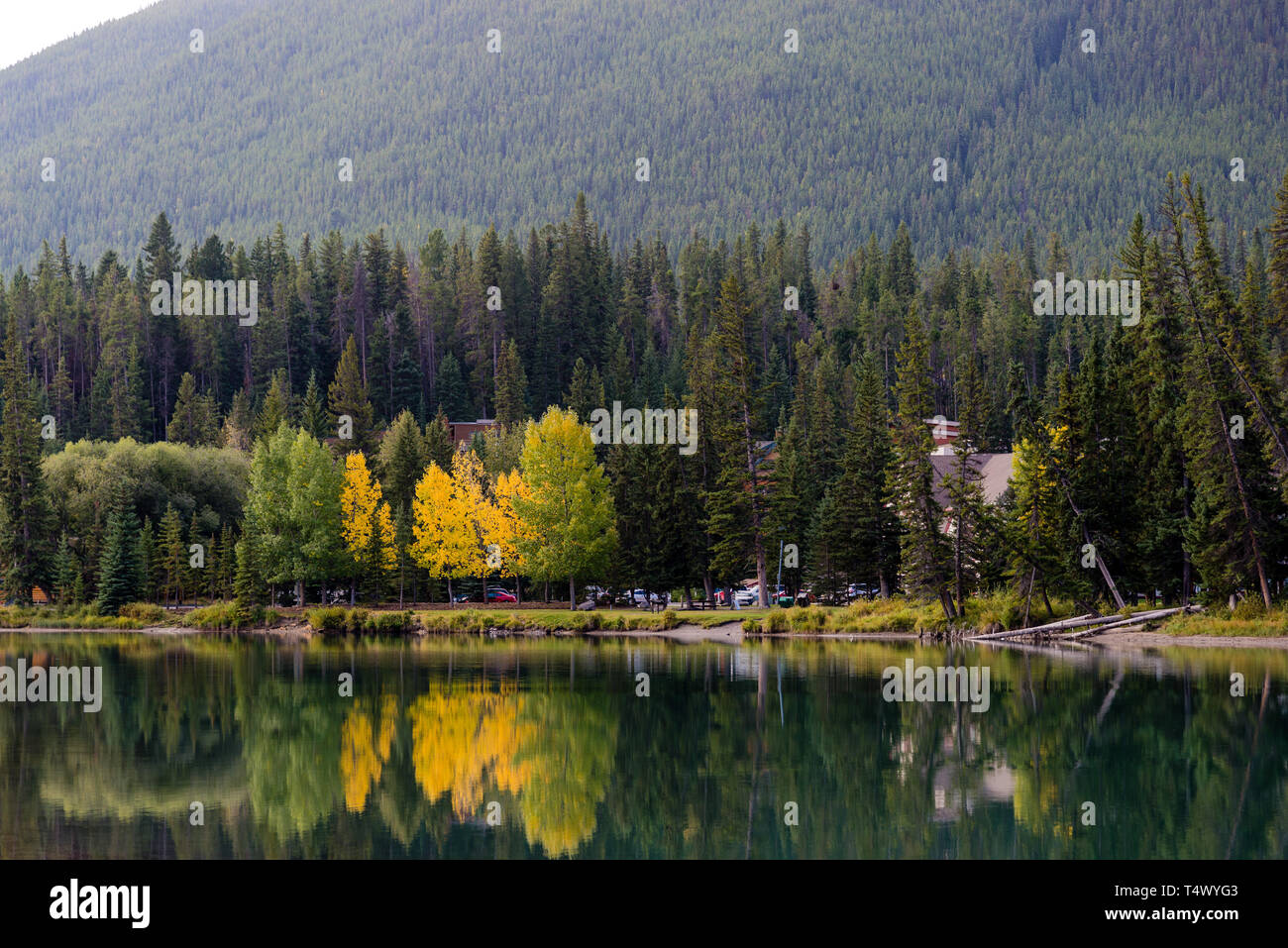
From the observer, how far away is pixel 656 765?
30.9m

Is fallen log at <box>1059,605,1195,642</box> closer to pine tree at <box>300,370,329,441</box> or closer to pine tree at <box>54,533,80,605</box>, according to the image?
pine tree at <box>54,533,80,605</box>

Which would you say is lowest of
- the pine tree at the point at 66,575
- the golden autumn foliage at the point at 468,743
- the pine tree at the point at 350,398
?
the golden autumn foliage at the point at 468,743

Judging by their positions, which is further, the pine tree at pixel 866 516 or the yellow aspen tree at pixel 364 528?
the yellow aspen tree at pixel 364 528

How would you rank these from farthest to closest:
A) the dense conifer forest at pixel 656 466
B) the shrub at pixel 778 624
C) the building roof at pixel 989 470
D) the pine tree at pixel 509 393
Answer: the pine tree at pixel 509 393
the building roof at pixel 989 470
the shrub at pixel 778 624
the dense conifer forest at pixel 656 466

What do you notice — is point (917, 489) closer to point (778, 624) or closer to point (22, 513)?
point (778, 624)

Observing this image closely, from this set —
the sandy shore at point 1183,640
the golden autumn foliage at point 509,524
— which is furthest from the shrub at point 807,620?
the golden autumn foliage at point 509,524

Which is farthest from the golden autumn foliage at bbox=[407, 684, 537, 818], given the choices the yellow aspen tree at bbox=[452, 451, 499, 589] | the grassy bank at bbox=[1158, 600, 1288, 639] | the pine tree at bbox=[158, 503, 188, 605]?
the pine tree at bbox=[158, 503, 188, 605]

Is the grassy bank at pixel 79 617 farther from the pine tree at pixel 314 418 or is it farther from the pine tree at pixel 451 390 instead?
the pine tree at pixel 451 390

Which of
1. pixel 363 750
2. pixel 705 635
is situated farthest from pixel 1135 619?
pixel 363 750

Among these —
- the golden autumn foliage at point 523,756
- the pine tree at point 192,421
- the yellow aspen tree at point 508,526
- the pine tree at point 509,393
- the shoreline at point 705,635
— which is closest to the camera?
the golden autumn foliage at point 523,756

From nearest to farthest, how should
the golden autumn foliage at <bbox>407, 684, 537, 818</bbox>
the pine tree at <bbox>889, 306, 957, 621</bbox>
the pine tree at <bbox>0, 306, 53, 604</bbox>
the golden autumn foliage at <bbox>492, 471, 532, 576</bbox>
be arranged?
the golden autumn foliage at <bbox>407, 684, 537, 818</bbox> < the pine tree at <bbox>889, 306, 957, 621</bbox> < the golden autumn foliage at <bbox>492, 471, 532, 576</bbox> < the pine tree at <bbox>0, 306, 53, 604</bbox>

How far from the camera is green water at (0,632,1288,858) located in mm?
23500

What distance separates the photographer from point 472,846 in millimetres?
22922

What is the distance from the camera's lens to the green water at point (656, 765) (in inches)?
925
